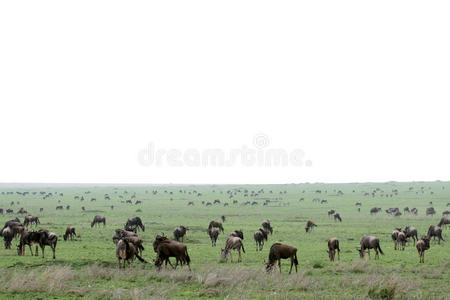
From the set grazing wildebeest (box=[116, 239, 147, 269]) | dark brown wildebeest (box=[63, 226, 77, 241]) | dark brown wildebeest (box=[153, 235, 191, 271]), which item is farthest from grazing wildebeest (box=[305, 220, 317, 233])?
grazing wildebeest (box=[116, 239, 147, 269])

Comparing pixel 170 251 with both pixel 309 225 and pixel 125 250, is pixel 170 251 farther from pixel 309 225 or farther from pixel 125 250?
pixel 309 225

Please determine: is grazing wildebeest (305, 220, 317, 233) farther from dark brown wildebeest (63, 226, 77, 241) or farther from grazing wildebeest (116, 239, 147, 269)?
grazing wildebeest (116, 239, 147, 269)

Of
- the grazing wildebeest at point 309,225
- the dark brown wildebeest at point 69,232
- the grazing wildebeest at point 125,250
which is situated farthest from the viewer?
the grazing wildebeest at point 309,225

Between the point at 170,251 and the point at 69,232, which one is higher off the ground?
the point at 170,251

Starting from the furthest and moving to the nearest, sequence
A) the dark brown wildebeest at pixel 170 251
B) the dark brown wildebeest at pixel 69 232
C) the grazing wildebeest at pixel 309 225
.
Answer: the grazing wildebeest at pixel 309 225, the dark brown wildebeest at pixel 69 232, the dark brown wildebeest at pixel 170 251

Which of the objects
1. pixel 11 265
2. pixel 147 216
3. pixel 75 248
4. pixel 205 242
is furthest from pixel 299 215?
pixel 11 265

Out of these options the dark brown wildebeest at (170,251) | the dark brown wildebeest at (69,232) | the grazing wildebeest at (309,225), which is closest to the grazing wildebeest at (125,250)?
the dark brown wildebeest at (170,251)

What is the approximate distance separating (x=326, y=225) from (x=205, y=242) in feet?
64.1

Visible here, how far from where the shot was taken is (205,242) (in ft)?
113

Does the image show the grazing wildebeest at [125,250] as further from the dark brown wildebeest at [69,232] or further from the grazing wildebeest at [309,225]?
the grazing wildebeest at [309,225]

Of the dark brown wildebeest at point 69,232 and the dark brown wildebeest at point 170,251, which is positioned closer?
the dark brown wildebeest at point 170,251

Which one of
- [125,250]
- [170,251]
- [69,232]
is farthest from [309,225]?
[125,250]

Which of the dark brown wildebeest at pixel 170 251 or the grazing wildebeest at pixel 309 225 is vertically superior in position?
the dark brown wildebeest at pixel 170 251

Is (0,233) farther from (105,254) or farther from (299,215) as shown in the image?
(299,215)
